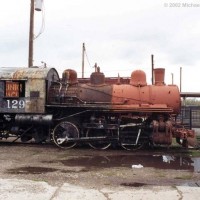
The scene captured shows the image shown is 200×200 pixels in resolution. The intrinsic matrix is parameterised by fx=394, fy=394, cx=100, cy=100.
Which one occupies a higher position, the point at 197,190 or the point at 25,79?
the point at 25,79

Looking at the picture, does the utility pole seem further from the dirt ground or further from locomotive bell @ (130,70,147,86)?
locomotive bell @ (130,70,147,86)

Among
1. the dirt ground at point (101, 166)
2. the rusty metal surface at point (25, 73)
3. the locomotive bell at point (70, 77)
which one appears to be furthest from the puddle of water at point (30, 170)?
the locomotive bell at point (70, 77)

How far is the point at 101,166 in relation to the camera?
10.1 metres

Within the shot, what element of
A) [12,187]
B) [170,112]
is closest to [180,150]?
[170,112]

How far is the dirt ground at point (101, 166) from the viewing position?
8.21m

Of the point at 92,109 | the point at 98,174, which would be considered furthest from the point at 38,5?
the point at 98,174

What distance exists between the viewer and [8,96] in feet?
47.1

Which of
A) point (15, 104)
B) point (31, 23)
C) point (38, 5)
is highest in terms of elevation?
point (38, 5)

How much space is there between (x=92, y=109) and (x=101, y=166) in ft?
13.2

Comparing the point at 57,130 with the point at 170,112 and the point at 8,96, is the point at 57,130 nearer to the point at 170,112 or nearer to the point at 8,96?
the point at 8,96

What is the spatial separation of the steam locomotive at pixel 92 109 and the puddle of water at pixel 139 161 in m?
1.53

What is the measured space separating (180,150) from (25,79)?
606cm

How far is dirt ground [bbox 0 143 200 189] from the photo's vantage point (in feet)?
26.9

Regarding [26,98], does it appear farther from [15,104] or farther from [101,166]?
[101,166]
